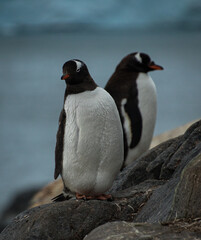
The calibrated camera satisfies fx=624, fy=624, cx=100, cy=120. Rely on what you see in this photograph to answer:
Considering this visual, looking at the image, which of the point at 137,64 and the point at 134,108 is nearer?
the point at 134,108

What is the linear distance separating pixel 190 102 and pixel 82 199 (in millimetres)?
43490

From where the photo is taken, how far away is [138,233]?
4383 millimetres

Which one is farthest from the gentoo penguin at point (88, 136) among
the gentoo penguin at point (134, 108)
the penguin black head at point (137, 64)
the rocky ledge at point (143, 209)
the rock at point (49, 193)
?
the rock at point (49, 193)

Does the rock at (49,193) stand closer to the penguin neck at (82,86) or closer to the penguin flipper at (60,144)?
the penguin flipper at (60,144)

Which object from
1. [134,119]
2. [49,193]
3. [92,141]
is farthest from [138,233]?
[49,193]

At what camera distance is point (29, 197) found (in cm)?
1328

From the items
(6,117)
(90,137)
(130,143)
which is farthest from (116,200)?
(6,117)

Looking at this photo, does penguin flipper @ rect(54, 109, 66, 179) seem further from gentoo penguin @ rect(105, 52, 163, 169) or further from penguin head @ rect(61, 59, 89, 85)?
gentoo penguin @ rect(105, 52, 163, 169)

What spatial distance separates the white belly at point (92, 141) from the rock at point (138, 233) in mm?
1759

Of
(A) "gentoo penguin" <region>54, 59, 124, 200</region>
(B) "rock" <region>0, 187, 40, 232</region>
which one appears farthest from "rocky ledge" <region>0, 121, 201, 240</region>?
(B) "rock" <region>0, 187, 40, 232</region>

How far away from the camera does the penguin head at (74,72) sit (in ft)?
20.8

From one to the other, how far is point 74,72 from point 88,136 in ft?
2.20

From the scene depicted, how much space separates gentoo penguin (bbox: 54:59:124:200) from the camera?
628 cm

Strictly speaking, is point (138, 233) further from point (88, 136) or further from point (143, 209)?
point (88, 136)
